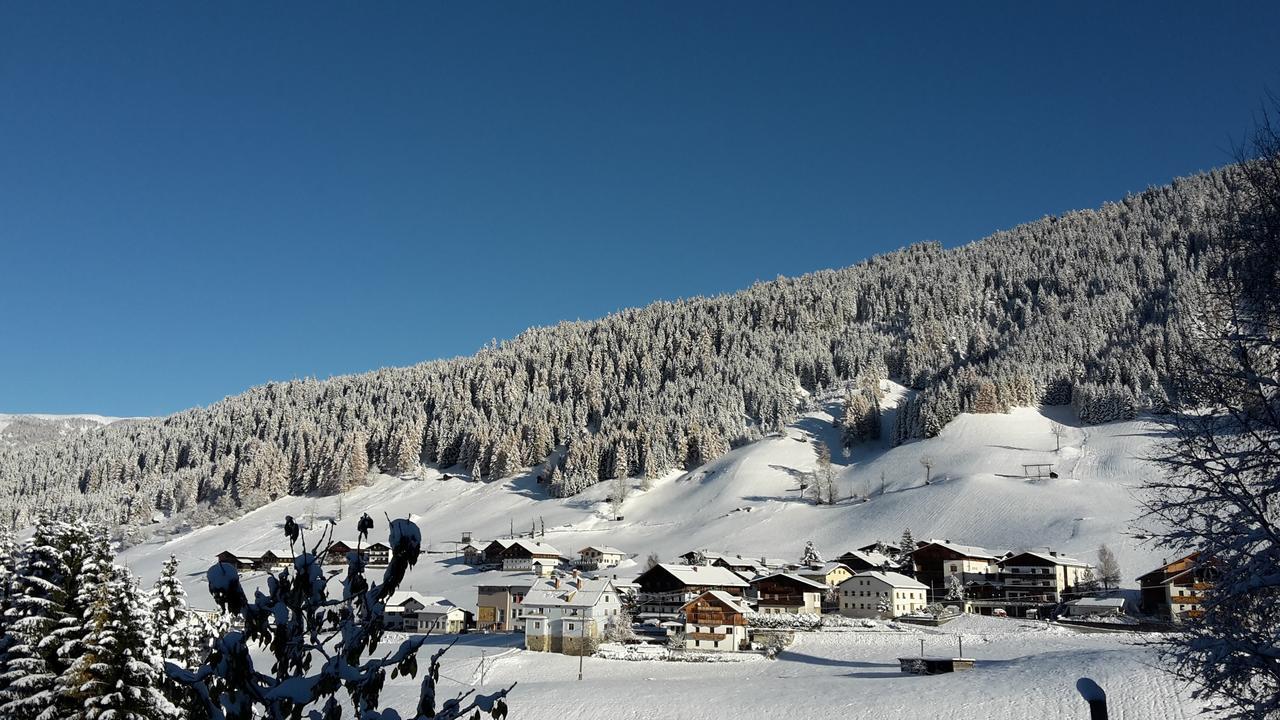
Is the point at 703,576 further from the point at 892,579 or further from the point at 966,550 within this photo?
the point at 966,550

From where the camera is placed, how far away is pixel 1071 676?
35.0m

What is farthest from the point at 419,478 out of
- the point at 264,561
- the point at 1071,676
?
the point at 1071,676

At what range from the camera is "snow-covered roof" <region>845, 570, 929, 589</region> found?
67.2m

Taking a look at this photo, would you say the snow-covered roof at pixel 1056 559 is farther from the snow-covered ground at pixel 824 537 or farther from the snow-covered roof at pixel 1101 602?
the snow-covered roof at pixel 1101 602

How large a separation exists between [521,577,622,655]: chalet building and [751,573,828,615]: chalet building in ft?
47.8

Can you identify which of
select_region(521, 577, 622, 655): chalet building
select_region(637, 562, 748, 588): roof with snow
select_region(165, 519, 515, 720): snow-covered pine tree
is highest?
select_region(165, 519, 515, 720): snow-covered pine tree

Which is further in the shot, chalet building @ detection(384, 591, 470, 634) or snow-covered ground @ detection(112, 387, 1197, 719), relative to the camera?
chalet building @ detection(384, 591, 470, 634)

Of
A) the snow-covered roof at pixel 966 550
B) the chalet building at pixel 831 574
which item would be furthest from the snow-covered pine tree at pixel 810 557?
the snow-covered roof at pixel 966 550

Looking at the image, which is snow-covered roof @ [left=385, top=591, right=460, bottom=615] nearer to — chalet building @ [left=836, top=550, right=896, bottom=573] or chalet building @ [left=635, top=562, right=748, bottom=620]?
chalet building @ [left=635, top=562, right=748, bottom=620]

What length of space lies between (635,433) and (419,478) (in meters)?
40.1

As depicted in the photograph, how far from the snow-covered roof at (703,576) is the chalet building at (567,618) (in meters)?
9.39

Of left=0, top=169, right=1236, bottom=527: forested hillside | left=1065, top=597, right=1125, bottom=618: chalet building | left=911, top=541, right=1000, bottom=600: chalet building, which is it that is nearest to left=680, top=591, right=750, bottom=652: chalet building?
left=1065, top=597, right=1125, bottom=618: chalet building

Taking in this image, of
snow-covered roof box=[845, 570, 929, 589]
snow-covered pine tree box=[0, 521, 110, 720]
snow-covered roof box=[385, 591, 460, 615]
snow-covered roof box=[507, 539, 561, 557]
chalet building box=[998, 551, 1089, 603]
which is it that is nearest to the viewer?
snow-covered pine tree box=[0, 521, 110, 720]

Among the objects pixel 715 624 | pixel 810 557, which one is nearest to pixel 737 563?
pixel 810 557
